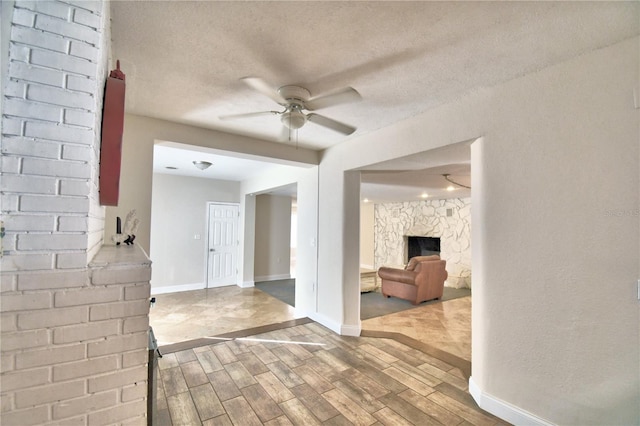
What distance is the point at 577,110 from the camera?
1713 millimetres

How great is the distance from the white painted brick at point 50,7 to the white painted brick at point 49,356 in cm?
124

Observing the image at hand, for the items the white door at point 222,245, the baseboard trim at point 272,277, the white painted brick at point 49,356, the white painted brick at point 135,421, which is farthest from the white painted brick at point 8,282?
the baseboard trim at point 272,277

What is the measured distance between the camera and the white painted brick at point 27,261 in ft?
3.13

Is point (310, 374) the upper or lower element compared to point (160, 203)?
lower

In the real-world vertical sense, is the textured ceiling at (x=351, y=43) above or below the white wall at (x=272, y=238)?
above

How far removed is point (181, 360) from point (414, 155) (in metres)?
3.14

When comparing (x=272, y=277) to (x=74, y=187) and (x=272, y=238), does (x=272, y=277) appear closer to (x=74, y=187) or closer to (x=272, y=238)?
(x=272, y=238)

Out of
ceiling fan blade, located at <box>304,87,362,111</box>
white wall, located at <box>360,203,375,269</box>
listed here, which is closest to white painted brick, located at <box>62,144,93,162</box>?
ceiling fan blade, located at <box>304,87,362,111</box>

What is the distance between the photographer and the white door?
630 centimetres

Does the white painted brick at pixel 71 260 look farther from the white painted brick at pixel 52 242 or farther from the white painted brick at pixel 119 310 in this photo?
the white painted brick at pixel 119 310

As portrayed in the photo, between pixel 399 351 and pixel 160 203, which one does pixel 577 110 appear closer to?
pixel 399 351

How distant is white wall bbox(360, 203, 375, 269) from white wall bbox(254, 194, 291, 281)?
3344mm

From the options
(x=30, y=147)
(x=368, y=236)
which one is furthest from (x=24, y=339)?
(x=368, y=236)

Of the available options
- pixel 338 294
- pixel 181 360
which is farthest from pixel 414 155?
pixel 181 360
